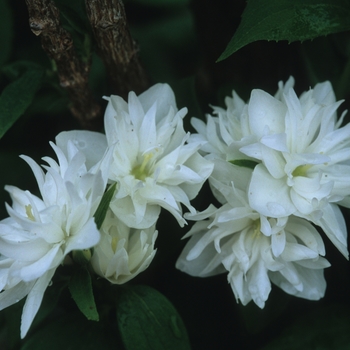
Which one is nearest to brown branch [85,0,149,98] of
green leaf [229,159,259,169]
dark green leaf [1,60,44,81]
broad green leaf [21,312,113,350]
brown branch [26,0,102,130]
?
brown branch [26,0,102,130]

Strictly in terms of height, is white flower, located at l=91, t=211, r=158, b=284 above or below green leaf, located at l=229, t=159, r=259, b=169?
below

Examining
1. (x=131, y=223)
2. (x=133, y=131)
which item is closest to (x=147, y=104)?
(x=133, y=131)

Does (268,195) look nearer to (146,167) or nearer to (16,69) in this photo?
(146,167)

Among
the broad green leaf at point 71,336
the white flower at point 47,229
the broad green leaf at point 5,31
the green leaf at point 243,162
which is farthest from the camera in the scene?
the broad green leaf at point 5,31

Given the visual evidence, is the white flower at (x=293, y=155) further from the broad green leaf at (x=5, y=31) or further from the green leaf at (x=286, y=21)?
the broad green leaf at (x=5, y=31)

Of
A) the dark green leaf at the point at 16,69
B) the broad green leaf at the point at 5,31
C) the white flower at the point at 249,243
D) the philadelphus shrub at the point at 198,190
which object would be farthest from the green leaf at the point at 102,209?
the broad green leaf at the point at 5,31

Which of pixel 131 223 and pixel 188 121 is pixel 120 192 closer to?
pixel 131 223

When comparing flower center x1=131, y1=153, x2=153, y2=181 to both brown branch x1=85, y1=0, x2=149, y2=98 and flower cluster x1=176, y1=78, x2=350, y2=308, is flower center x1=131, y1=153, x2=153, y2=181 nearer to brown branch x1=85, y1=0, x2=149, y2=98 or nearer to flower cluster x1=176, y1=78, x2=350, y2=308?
flower cluster x1=176, y1=78, x2=350, y2=308

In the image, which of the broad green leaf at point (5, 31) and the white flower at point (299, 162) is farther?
the broad green leaf at point (5, 31)
